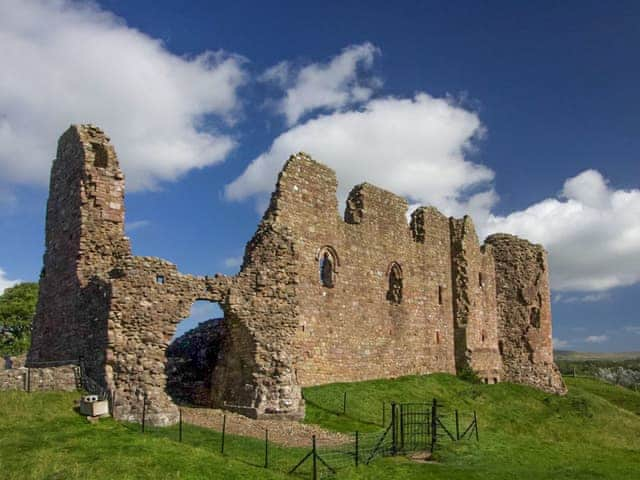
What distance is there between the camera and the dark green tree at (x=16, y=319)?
1789 inches

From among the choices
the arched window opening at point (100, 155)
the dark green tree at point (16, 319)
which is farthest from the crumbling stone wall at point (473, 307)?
the dark green tree at point (16, 319)

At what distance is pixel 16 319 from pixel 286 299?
31854mm

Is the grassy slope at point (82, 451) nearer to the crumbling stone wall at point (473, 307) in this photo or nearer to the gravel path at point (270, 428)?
the gravel path at point (270, 428)

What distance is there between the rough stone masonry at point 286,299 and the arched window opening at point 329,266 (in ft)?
0.17

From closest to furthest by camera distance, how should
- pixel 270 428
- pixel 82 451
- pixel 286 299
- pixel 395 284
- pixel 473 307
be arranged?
pixel 82 451 < pixel 270 428 < pixel 286 299 < pixel 395 284 < pixel 473 307

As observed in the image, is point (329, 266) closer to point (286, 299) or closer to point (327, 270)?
point (327, 270)

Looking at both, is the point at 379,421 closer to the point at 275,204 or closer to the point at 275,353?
the point at 275,353

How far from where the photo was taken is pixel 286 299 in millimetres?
21531

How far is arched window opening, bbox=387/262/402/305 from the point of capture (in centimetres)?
3064

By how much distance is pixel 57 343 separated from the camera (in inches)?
834

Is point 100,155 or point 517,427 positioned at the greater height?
point 100,155

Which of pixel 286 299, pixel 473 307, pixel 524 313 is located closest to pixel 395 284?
pixel 473 307

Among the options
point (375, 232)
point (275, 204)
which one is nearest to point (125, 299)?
point (275, 204)

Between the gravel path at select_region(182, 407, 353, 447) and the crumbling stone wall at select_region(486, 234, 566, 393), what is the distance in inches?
870
